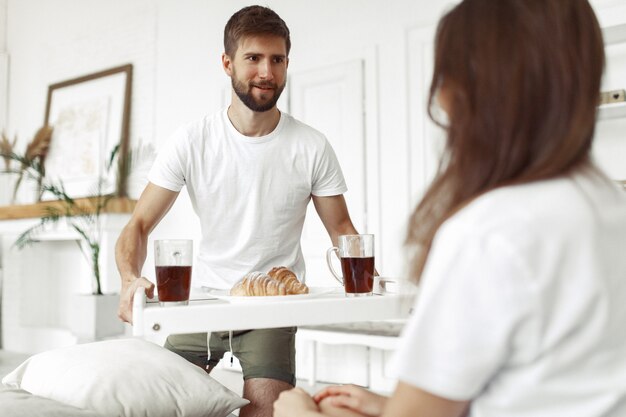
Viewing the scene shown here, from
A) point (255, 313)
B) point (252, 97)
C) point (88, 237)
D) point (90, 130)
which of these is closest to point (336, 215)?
point (252, 97)

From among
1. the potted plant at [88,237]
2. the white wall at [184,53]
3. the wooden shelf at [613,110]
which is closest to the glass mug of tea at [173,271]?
the white wall at [184,53]

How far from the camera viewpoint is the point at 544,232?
0.66m

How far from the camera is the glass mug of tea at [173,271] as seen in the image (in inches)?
55.1

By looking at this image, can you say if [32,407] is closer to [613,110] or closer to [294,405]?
[294,405]

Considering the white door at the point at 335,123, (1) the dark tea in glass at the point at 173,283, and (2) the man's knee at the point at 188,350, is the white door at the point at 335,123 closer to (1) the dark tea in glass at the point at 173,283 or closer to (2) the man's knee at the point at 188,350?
(2) the man's knee at the point at 188,350

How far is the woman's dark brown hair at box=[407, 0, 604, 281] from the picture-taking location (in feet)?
2.34

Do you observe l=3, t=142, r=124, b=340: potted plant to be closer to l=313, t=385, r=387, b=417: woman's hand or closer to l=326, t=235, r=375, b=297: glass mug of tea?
l=326, t=235, r=375, b=297: glass mug of tea

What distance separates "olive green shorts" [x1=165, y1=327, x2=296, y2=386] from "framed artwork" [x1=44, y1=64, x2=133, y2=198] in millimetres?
3474

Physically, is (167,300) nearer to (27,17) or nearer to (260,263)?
(260,263)

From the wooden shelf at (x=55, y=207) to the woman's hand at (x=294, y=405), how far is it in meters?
4.39

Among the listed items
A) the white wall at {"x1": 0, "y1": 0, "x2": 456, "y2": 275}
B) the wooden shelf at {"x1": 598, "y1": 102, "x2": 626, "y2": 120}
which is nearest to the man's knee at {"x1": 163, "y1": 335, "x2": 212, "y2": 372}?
the white wall at {"x1": 0, "y1": 0, "x2": 456, "y2": 275}

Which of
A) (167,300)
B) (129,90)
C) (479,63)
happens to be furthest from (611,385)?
(129,90)

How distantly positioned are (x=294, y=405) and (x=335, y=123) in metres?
3.59

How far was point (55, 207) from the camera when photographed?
5.46 m
